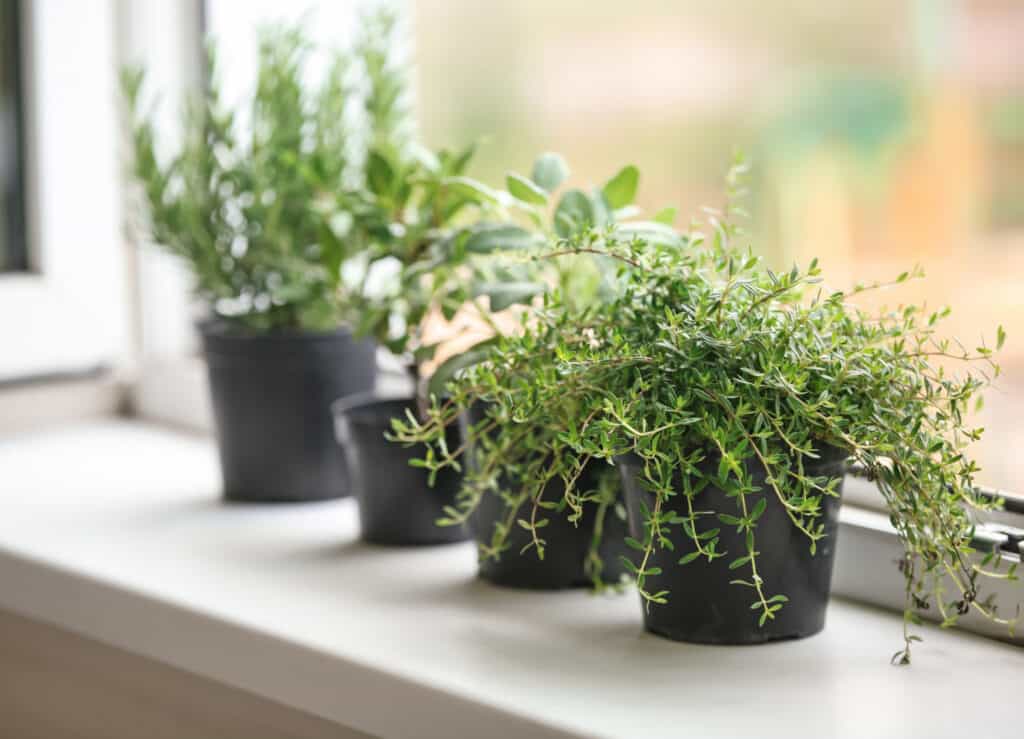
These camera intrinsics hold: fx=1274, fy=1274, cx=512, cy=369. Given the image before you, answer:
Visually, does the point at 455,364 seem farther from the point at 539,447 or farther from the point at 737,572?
the point at 737,572

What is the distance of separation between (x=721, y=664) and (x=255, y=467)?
521 millimetres

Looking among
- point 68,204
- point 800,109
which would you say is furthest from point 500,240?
point 800,109

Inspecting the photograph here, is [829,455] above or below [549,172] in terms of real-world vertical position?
below

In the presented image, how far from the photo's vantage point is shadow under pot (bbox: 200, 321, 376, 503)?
1062 mm

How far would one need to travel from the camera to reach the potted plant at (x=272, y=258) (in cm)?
106

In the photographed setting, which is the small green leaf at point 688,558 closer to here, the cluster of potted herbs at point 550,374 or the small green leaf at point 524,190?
the cluster of potted herbs at point 550,374

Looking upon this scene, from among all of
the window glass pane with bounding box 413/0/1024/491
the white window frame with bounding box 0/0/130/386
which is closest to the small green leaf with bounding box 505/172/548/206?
the white window frame with bounding box 0/0/130/386

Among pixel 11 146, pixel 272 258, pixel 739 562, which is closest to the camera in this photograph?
pixel 739 562

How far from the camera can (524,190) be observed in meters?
0.79

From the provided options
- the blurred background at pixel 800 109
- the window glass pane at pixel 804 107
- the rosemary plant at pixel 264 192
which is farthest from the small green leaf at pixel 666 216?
the window glass pane at pixel 804 107

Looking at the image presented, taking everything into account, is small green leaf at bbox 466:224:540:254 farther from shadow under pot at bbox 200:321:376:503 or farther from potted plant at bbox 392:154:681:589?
shadow under pot at bbox 200:321:376:503

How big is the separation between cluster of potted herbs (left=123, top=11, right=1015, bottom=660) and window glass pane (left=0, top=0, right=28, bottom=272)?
1.01 feet

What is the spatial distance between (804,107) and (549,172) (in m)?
6.24

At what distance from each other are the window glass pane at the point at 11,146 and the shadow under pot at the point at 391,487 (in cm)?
59
